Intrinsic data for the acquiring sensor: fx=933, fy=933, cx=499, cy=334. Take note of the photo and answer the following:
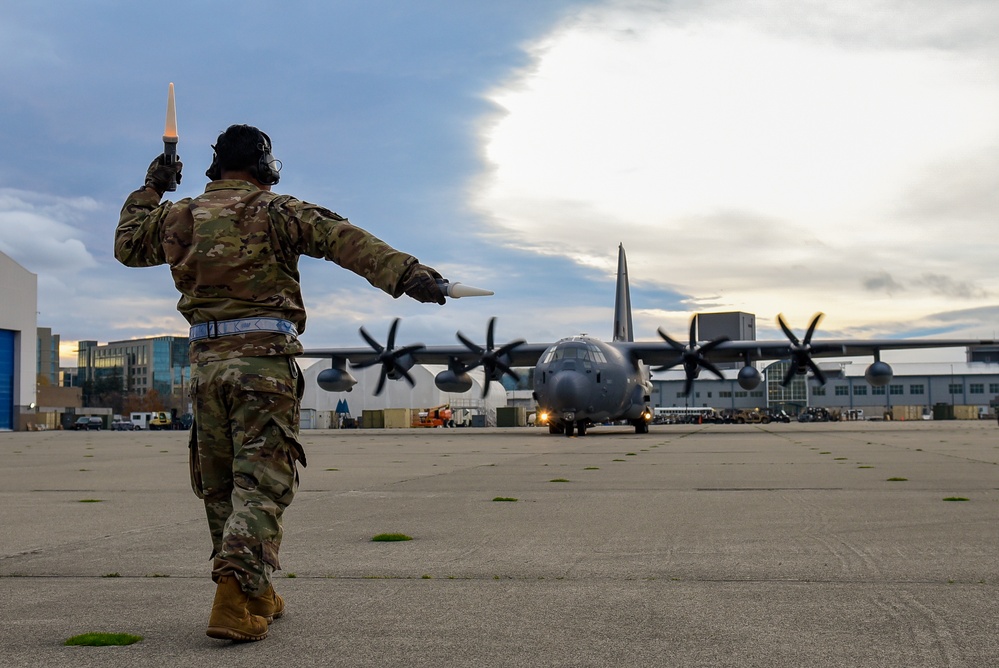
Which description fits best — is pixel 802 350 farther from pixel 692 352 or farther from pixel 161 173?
pixel 161 173

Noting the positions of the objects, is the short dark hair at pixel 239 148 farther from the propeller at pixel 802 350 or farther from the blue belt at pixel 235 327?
the propeller at pixel 802 350

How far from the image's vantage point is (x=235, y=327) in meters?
4.21

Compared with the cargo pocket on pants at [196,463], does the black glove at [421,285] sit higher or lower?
higher

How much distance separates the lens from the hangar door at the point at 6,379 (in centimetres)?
5700

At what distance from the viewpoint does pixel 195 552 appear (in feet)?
20.3

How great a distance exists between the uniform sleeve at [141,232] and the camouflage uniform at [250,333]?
88mm

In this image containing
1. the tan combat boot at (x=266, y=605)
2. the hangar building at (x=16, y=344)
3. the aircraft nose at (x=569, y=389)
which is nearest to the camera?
the tan combat boot at (x=266, y=605)

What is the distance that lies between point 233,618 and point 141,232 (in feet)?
6.46

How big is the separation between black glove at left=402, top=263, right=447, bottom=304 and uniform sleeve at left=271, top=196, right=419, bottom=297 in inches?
1.1

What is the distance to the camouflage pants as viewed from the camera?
396 centimetres

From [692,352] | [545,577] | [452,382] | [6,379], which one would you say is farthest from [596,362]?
[6,379]

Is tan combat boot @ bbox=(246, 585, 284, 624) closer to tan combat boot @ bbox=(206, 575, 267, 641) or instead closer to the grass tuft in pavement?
tan combat boot @ bbox=(206, 575, 267, 641)

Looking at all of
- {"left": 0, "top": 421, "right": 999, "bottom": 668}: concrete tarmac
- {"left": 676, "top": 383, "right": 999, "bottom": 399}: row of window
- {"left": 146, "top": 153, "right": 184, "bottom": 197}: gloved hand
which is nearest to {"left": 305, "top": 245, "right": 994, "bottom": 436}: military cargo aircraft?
{"left": 0, "top": 421, "right": 999, "bottom": 668}: concrete tarmac

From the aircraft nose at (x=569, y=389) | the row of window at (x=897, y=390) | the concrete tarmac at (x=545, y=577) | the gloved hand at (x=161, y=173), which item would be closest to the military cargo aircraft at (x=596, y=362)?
the aircraft nose at (x=569, y=389)
